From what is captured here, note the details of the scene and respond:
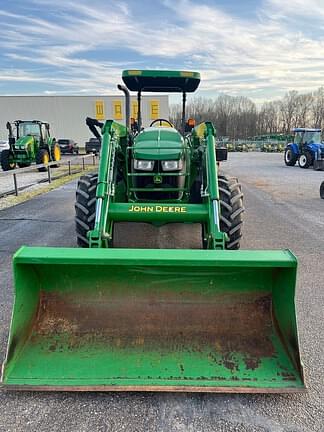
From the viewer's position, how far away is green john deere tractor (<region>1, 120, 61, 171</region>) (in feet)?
52.2

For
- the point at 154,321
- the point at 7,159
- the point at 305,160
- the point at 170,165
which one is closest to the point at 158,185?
the point at 170,165

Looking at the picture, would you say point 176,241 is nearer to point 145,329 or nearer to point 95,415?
point 145,329

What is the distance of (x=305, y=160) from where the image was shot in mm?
20562

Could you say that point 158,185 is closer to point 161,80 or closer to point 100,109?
point 161,80

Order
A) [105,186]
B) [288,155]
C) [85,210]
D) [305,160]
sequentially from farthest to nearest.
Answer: [288,155] < [305,160] < [85,210] < [105,186]

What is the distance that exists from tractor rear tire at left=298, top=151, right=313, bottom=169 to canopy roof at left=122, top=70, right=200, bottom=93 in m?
16.6

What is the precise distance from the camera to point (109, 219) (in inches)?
151

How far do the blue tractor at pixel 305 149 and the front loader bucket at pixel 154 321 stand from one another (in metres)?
18.5

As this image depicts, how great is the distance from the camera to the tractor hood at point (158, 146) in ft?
14.1

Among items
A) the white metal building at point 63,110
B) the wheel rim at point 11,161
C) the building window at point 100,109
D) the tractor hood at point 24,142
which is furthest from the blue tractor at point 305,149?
the building window at point 100,109

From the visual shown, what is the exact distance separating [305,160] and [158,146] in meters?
18.2

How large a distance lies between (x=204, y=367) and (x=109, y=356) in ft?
2.02

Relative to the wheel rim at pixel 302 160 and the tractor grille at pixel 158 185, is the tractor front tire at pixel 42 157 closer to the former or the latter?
the tractor grille at pixel 158 185

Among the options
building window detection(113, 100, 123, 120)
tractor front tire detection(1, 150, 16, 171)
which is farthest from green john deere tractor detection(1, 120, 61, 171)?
building window detection(113, 100, 123, 120)
